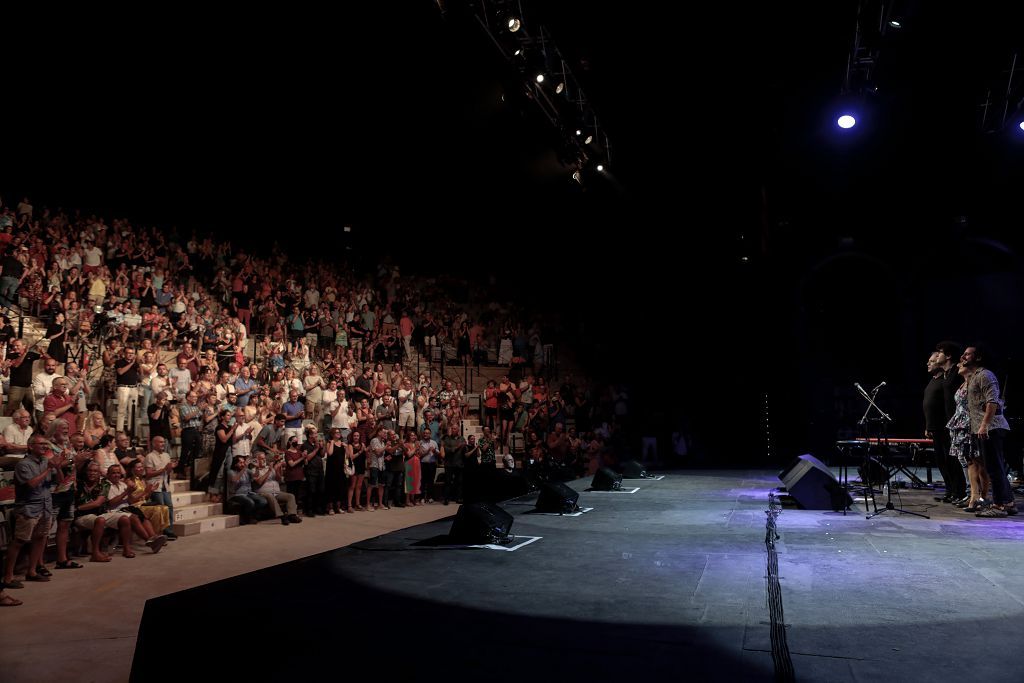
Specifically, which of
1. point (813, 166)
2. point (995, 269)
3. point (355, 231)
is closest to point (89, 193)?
point (355, 231)

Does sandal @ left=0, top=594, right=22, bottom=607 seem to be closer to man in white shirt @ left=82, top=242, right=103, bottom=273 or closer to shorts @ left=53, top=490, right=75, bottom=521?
shorts @ left=53, top=490, right=75, bottom=521

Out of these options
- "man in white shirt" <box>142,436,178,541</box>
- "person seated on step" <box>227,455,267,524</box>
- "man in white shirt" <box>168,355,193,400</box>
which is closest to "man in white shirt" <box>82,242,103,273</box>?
"man in white shirt" <box>168,355,193,400</box>

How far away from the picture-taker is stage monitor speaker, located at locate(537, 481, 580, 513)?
6.24m

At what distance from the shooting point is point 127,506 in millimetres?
7371

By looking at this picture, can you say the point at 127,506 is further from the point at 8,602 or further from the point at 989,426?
the point at 989,426

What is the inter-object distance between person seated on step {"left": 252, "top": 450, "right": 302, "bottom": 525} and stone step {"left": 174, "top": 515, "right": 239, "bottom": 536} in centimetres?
48

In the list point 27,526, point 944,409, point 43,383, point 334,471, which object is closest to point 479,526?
point 27,526

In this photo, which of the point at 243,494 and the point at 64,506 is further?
the point at 243,494

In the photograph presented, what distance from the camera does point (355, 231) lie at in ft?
67.7

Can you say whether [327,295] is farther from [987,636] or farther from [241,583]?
[987,636]

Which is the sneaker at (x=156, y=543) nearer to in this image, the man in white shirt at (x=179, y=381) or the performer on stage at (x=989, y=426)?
the man in white shirt at (x=179, y=381)

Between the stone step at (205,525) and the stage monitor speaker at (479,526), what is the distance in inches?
201

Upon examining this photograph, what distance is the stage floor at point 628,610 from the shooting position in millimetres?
2395

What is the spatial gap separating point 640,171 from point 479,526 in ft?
30.3
